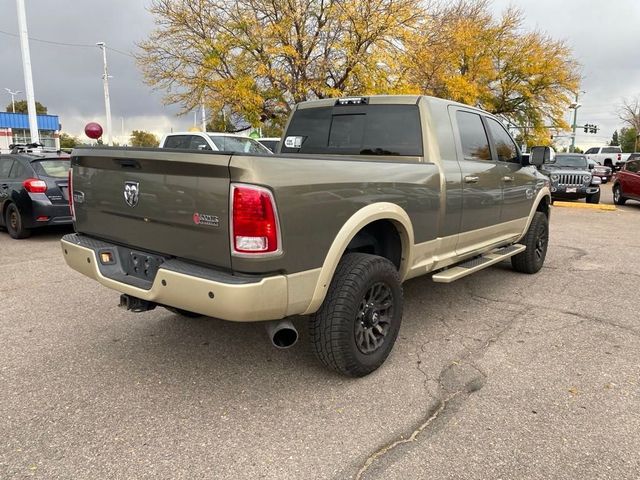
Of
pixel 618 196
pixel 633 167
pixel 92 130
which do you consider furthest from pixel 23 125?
pixel 633 167

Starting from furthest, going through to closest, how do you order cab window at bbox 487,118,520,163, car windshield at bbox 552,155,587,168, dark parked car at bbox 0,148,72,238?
car windshield at bbox 552,155,587,168
dark parked car at bbox 0,148,72,238
cab window at bbox 487,118,520,163

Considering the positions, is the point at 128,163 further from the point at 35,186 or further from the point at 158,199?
the point at 35,186

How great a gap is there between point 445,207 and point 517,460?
2.03 m

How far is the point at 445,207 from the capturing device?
397 centimetres

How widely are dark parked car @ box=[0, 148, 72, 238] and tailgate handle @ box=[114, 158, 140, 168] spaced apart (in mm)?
5761

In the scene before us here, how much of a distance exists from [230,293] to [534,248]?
475 centimetres

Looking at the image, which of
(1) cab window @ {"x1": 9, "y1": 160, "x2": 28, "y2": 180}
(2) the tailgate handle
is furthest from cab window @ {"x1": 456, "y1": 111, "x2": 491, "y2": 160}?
(1) cab window @ {"x1": 9, "y1": 160, "x2": 28, "y2": 180}

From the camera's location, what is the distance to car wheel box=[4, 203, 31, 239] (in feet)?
27.0

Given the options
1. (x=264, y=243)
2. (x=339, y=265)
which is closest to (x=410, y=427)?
(x=339, y=265)

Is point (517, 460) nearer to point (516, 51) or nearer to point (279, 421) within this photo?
point (279, 421)

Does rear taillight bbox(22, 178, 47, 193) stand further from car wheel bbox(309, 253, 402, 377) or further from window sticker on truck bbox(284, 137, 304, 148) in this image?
car wheel bbox(309, 253, 402, 377)

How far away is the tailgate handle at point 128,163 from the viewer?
2.95 m

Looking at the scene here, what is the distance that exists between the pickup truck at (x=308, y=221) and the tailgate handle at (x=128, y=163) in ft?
0.05

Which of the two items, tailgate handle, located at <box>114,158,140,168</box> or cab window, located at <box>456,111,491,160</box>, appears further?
cab window, located at <box>456,111,491,160</box>
